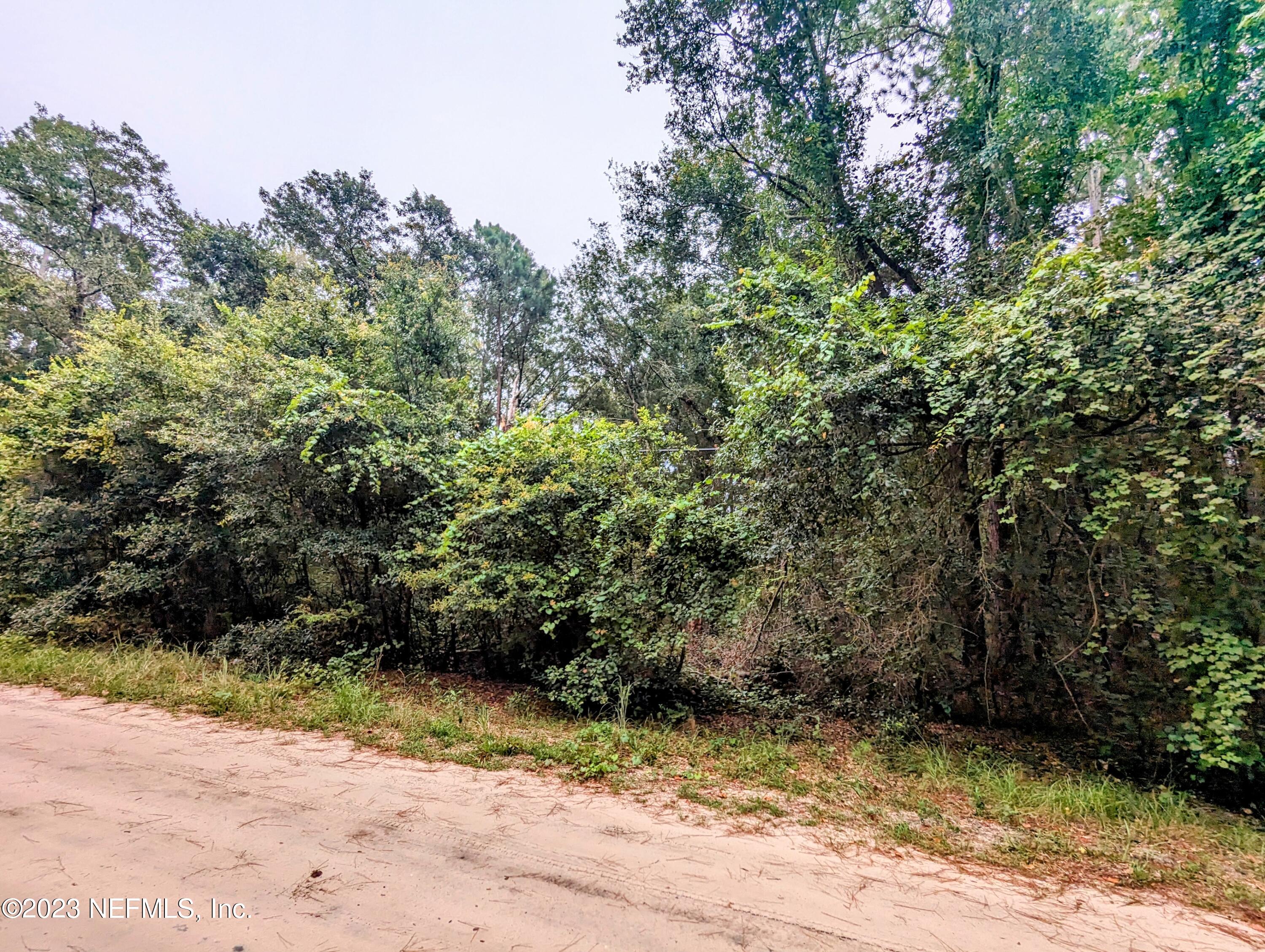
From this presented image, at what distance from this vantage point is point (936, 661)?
5.51 m

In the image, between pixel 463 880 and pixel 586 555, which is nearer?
pixel 463 880

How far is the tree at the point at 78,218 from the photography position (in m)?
16.1

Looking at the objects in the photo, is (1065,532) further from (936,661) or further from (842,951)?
(842,951)

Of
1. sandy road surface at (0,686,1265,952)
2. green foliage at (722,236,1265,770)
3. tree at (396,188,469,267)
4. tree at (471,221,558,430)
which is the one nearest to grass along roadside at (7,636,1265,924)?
sandy road surface at (0,686,1265,952)

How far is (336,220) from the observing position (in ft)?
60.5

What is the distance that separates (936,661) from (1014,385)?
327 cm

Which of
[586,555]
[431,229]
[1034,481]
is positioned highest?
[431,229]

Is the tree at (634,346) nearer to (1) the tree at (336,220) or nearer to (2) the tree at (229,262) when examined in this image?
(1) the tree at (336,220)

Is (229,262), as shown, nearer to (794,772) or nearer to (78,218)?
(78,218)

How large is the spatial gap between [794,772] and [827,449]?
2960 mm

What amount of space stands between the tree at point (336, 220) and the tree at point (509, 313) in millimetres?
4052

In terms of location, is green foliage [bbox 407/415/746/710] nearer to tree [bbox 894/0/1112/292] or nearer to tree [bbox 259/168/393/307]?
tree [bbox 894/0/1112/292]

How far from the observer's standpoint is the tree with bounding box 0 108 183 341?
1609cm

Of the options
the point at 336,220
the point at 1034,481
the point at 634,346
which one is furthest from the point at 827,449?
the point at 336,220
